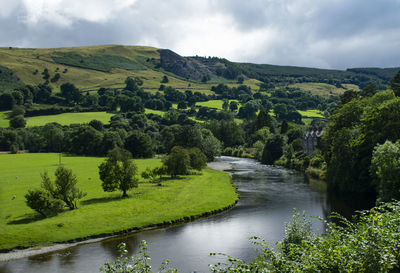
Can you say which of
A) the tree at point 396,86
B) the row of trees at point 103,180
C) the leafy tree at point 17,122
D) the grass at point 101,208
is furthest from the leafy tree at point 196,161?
the leafy tree at point 17,122

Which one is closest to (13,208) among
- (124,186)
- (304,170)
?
(124,186)

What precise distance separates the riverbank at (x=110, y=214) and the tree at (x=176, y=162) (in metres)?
8.56

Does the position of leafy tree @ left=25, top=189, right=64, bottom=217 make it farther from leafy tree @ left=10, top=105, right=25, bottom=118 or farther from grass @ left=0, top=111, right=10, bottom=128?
leafy tree @ left=10, top=105, right=25, bottom=118

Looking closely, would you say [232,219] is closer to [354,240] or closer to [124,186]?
[124,186]

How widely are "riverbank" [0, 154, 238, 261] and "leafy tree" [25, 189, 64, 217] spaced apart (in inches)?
56.2

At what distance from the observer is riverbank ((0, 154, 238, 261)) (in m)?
41.8

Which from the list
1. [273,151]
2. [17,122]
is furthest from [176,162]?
[17,122]

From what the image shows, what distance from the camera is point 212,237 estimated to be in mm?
42969

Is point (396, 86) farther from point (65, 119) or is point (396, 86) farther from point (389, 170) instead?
point (65, 119)

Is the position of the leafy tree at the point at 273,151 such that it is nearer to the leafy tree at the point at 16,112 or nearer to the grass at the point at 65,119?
the grass at the point at 65,119

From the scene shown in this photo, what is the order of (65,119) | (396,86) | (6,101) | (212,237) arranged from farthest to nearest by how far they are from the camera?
(6,101) < (65,119) < (396,86) < (212,237)

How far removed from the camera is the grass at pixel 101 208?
4331 cm

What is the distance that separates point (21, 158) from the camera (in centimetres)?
12288

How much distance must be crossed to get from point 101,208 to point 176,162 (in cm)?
3392
